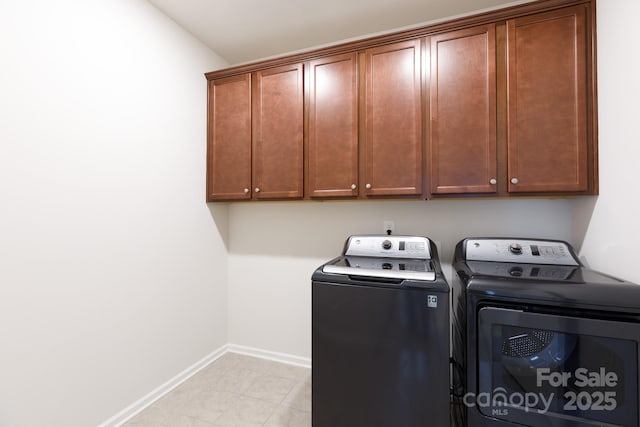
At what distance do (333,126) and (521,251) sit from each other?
1360mm

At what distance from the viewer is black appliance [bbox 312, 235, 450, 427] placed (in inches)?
47.0

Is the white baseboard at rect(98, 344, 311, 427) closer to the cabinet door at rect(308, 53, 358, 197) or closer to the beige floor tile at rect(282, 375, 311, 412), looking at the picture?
the beige floor tile at rect(282, 375, 311, 412)

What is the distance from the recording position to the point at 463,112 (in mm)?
1597

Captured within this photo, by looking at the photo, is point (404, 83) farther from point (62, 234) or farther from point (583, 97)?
point (62, 234)

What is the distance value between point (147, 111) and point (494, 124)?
2160 mm

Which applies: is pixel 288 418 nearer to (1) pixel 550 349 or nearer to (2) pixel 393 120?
(1) pixel 550 349

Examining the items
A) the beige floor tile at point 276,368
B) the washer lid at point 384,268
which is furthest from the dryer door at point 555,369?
the beige floor tile at point 276,368

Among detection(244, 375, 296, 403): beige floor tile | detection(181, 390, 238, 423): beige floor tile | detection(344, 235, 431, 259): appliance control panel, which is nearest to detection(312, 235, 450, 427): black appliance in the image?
detection(344, 235, 431, 259): appliance control panel

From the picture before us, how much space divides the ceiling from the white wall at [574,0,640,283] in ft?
2.51

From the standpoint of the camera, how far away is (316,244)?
7.48 feet

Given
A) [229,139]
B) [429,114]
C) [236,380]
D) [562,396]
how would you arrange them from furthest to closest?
[229,139] → [236,380] → [429,114] → [562,396]

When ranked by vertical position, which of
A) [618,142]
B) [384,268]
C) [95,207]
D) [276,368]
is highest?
[618,142]

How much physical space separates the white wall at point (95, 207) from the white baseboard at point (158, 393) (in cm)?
4

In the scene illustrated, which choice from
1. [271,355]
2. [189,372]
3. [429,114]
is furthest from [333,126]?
[189,372]
